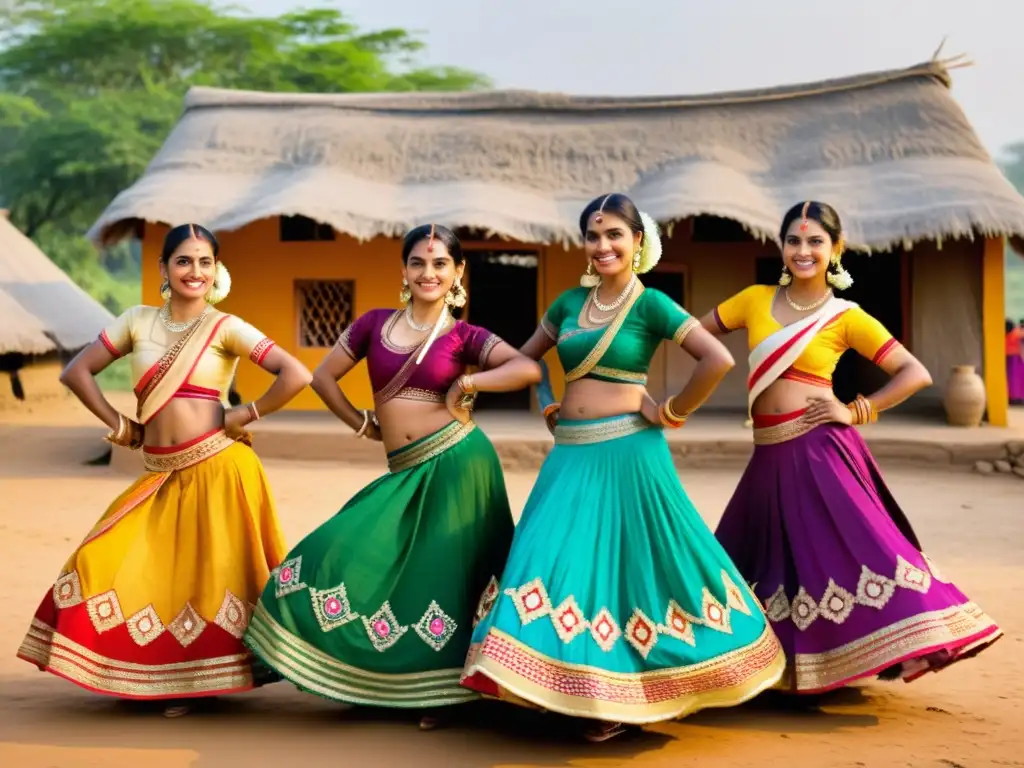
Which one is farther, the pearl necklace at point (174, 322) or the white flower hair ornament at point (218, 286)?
the white flower hair ornament at point (218, 286)

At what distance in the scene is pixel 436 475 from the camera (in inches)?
155

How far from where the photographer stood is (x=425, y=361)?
3986 mm

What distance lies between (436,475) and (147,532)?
39.4 inches

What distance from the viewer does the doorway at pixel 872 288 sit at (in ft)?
45.4

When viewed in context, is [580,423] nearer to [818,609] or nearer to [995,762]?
[818,609]

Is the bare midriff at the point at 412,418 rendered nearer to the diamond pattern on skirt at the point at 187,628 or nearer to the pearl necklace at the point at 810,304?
the diamond pattern on skirt at the point at 187,628

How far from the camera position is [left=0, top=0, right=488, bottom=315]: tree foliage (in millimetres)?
24484

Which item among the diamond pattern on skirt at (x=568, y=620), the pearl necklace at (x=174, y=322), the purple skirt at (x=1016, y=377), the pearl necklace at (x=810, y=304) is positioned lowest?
the purple skirt at (x=1016, y=377)

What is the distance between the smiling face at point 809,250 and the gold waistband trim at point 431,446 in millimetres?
1335

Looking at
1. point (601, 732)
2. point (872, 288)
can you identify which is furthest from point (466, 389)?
point (872, 288)

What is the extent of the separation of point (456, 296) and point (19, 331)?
37.9ft

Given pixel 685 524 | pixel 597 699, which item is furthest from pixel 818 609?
pixel 597 699

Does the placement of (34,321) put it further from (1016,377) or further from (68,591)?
(1016,377)

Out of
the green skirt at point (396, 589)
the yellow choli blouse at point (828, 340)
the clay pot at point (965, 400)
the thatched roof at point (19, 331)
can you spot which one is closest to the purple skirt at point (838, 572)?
the yellow choli blouse at point (828, 340)
